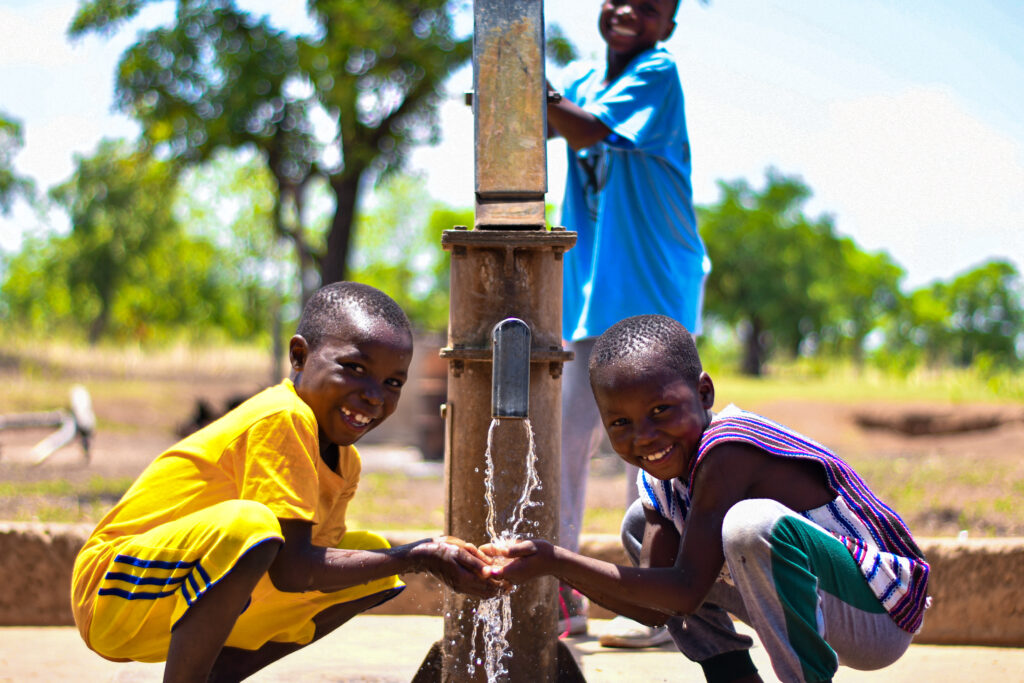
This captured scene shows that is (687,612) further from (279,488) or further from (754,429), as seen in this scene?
(279,488)

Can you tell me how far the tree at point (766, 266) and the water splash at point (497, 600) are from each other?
3289 cm

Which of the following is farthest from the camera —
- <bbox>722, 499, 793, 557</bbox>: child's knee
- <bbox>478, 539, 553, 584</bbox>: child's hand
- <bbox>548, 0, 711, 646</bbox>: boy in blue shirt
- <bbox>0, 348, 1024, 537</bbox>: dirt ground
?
<bbox>0, 348, 1024, 537</bbox>: dirt ground

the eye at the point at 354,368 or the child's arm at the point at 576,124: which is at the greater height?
the child's arm at the point at 576,124

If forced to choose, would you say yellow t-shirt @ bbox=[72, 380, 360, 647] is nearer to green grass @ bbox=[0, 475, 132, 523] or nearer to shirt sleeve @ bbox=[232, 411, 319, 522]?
shirt sleeve @ bbox=[232, 411, 319, 522]

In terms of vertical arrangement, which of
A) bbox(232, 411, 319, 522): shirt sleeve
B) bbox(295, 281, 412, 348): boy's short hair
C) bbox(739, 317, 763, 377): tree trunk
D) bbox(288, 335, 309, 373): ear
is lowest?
bbox(739, 317, 763, 377): tree trunk

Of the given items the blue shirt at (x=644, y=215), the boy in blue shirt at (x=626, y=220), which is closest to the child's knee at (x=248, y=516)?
the boy in blue shirt at (x=626, y=220)

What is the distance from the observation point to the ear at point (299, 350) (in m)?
2.07

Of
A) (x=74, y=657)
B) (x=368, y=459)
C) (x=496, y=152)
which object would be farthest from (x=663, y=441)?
(x=368, y=459)

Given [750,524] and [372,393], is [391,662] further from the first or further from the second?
[750,524]

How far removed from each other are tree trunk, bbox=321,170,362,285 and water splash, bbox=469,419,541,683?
1084 cm

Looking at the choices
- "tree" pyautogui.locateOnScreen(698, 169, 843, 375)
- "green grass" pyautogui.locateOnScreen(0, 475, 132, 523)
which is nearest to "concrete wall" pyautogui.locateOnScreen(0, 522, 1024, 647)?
"green grass" pyautogui.locateOnScreen(0, 475, 132, 523)

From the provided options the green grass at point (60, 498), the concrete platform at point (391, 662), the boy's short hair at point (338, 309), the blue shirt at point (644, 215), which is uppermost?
the blue shirt at point (644, 215)

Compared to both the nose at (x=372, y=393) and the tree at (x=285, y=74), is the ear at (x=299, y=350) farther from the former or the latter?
the tree at (x=285, y=74)

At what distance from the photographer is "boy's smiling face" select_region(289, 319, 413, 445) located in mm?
1991
